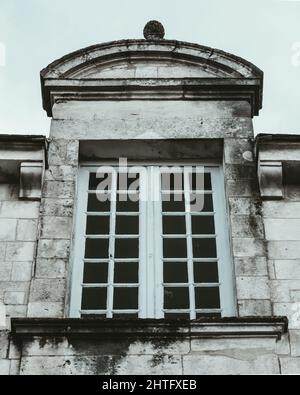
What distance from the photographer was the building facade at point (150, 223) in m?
5.63

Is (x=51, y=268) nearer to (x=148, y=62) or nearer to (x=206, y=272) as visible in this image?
A: (x=206, y=272)

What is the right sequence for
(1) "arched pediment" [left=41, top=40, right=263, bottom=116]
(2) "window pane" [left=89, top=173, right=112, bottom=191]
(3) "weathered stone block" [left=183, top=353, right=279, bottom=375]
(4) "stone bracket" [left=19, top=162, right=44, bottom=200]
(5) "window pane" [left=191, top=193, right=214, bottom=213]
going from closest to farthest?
(3) "weathered stone block" [left=183, top=353, right=279, bottom=375]
(4) "stone bracket" [left=19, top=162, right=44, bottom=200]
(5) "window pane" [left=191, top=193, right=214, bottom=213]
(2) "window pane" [left=89, top=173, right=112, bottom=191]
(1) "arched pediment" [left=41, top=40, right=263, bottom=116]

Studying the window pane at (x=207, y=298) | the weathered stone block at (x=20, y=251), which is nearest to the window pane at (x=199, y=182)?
the window pane at (x=207, y=298)

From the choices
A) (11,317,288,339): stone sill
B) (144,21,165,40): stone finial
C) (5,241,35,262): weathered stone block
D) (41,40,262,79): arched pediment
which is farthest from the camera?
(144,21,165,40): stone finial

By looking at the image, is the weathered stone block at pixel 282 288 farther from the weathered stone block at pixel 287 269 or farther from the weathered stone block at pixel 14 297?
the weathered stone block at pixel 14 297

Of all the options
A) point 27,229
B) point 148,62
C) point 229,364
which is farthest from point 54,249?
point 148,62

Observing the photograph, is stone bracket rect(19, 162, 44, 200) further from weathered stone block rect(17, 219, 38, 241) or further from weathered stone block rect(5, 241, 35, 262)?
weathered stone block rect(5, 241, 35, 262)

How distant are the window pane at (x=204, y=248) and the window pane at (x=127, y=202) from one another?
1.93 ft

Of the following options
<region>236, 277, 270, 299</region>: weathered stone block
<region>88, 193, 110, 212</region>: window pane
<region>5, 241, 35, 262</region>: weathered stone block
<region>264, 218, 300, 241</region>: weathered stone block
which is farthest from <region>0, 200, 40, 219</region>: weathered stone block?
<region>264, 218, 300, 241</region>: weathered stone block

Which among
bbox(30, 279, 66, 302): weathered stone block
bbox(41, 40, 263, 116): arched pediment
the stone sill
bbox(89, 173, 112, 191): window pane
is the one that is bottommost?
the stone sill

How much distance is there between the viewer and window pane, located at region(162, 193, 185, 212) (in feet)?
22.7

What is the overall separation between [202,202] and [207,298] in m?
0.96
